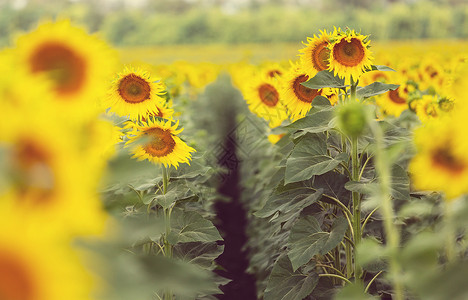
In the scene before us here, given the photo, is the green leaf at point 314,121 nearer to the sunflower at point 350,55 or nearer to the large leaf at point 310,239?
the sunflower at point 350,55

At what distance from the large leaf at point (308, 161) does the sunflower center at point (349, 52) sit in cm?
30

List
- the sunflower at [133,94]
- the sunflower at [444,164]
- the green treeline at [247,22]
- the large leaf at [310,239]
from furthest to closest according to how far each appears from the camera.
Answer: the green treeline at [247,22] < the sunflower at [133,94] < the large leaf at [310,239] < the sunflower at [444,164]

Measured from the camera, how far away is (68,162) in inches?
24.9

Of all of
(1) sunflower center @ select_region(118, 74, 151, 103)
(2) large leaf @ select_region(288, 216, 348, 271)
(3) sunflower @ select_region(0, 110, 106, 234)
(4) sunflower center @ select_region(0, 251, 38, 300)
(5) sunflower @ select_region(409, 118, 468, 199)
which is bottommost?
(4) sunflower center @ select_region(0, 251, 38, 300)

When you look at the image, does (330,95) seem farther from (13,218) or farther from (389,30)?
(389,30)

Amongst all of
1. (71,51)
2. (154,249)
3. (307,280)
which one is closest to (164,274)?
(71,51)

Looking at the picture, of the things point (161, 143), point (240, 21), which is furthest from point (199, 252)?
point (240, 21)

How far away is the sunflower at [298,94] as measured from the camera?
91.2 inches

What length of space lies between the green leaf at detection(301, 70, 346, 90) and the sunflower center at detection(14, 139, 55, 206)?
58.5 inches

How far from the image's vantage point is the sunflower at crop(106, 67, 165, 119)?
209 cm

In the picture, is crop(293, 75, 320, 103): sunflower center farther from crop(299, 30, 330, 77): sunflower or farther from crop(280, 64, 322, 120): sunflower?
crop(299, 30, 330, 77): sunflower

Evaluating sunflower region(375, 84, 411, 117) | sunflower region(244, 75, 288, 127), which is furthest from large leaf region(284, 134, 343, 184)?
sunflower region(375, 84, 411, 117)

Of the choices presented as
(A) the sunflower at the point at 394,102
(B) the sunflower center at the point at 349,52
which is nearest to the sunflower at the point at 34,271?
(B) the sunflower center at the point at 349,52

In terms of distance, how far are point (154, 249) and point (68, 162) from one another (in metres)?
1.71
